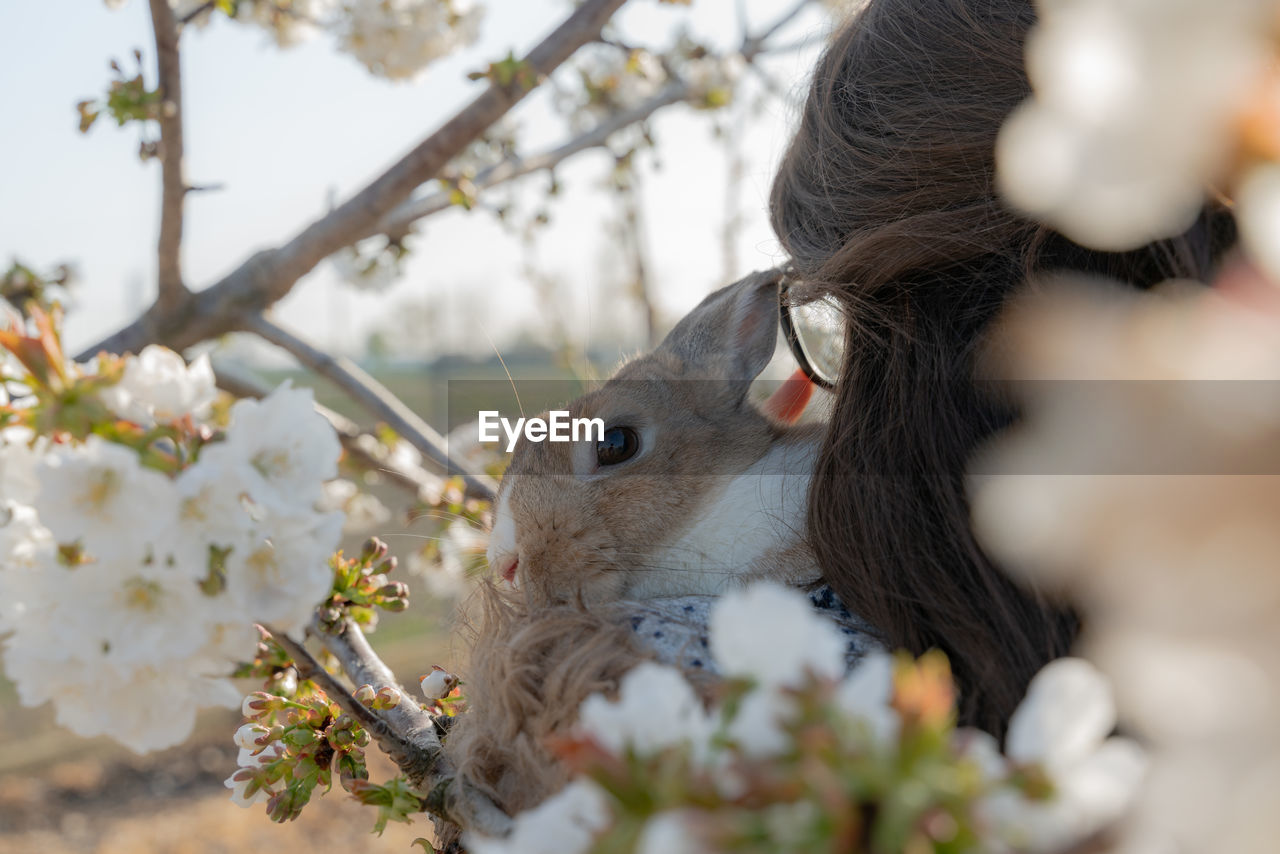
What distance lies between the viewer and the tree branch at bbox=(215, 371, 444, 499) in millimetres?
2730

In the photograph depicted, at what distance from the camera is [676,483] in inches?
67.9

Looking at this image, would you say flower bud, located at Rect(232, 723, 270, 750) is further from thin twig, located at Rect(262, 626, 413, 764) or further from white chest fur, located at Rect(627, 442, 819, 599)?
white chest fur, located at Rect(627, 442, 819, 599)

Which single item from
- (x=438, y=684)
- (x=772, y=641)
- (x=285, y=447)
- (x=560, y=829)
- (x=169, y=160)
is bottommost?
(x=438, y=684)

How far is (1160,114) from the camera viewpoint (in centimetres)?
70

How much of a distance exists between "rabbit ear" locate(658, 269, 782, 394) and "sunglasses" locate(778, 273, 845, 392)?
9 cm

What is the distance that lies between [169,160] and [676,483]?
1648 mm

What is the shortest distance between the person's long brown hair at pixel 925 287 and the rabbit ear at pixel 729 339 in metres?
0.47

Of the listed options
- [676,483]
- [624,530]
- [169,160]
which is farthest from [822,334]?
[169,160]

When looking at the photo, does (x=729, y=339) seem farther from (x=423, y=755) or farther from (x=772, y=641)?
(x=772, y=641)

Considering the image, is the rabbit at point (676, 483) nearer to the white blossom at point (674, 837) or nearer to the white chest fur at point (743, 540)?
the white chest fur at point (743, 540)

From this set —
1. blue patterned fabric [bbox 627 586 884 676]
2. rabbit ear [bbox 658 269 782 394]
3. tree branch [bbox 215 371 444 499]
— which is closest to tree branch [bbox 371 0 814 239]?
tree branch [bbox 215 371 444 499]

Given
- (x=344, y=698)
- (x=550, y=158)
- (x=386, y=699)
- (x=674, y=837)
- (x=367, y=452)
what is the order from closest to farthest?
1. (x=674, y=837)
2. (x=344, y=698)
3. (x=386, y=699)
4. (x=367, y=452)
5. (x=550, y=158)

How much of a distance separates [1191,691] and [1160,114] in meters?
0.42

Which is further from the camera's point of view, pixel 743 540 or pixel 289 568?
pixel 743 540
